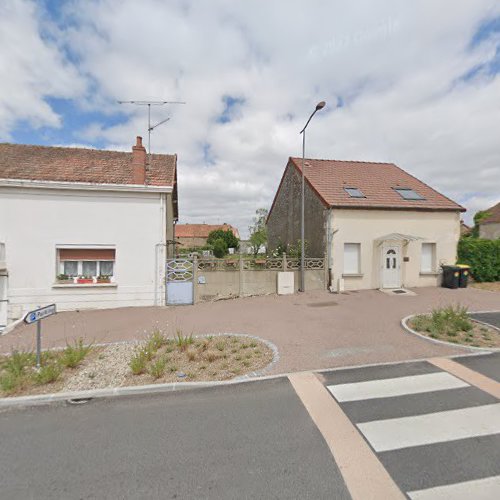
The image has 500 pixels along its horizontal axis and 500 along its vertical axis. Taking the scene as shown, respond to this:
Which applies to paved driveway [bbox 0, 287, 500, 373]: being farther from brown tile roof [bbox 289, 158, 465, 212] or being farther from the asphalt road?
brown tile roof [bbox 289, 158, 465, 212]

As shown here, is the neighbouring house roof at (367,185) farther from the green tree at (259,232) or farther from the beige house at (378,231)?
the green tree at (259,232)

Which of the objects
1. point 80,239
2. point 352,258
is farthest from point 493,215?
point 80,239

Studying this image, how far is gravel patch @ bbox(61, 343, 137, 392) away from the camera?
13.1ft

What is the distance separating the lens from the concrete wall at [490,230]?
25078 millimetres

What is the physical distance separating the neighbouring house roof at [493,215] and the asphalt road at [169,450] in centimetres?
3195

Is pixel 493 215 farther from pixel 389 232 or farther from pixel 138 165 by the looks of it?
pixel 138 165

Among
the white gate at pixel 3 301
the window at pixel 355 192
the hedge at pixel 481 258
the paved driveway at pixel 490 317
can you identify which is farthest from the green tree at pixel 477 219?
the white gate at pixel 3 301

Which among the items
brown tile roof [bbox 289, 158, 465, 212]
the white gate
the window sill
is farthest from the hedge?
the white gate

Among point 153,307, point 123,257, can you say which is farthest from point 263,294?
point 123,257

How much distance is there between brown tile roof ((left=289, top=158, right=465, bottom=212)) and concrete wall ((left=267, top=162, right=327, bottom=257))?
0.59 m

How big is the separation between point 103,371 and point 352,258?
10214 millimetres

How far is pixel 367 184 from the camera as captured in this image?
13.4 metres

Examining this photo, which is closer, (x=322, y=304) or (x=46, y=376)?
(x=46, y=376)

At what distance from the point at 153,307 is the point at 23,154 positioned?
7810mm
